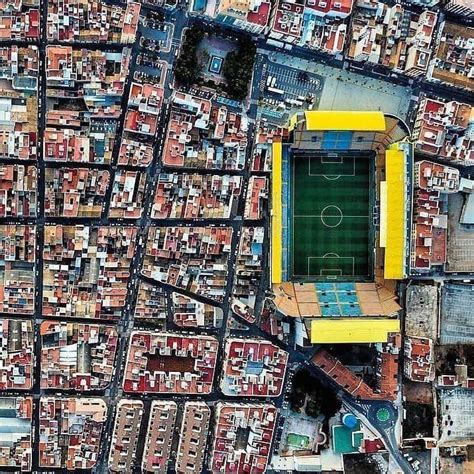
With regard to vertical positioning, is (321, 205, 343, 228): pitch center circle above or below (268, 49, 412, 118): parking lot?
below

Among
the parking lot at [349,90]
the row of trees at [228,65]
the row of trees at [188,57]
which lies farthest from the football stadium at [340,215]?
the row of trees at [188,57]

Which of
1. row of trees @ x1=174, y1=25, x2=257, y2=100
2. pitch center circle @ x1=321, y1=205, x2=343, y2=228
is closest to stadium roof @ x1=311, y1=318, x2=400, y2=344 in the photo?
pitch center circle @ x1=321, y1=205, x2=343, y2=228

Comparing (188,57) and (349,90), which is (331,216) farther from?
(188,57)

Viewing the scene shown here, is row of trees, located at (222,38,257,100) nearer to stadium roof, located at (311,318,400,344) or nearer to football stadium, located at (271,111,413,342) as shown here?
football stadium, located at (271,111,413,342)

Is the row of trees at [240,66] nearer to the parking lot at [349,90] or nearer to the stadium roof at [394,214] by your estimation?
the parking lot at [349,90]

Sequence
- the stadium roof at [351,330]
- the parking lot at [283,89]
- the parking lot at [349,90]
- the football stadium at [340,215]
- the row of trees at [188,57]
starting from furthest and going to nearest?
the parking lot at [349,90] → the parking lot at [283,89] → the row of trees at [188,57] → the football stadium at [340,215] → the stadium roof at [351,330]

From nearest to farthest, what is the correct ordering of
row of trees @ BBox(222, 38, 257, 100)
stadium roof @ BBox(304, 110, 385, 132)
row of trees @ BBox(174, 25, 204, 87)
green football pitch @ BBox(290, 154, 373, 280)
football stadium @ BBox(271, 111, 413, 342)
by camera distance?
1. stadium roof @ BBox(304, 110, 385, 132)
2. football stadium @ BBox(271, 111, 413, 342)
3. row of trees @ BBox(174, 25, 204, 87)
4. row of trees @ BBox(222, 38, 257, 100)
5. green football pitch @ BBox(290, 154, 373, 280)

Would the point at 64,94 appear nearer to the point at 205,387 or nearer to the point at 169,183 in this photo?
the point at 169,183
